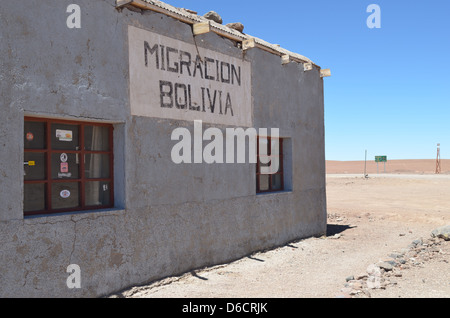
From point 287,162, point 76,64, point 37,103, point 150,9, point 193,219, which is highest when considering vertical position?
point 150,9

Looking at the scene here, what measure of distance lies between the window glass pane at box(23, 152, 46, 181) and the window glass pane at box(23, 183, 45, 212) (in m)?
0.10

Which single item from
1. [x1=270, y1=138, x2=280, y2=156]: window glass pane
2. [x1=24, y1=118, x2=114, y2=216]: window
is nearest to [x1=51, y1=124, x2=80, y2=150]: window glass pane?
[x1=24, y1=118, x2=114, y2=216]: window

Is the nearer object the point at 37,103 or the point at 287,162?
the point at 37,103

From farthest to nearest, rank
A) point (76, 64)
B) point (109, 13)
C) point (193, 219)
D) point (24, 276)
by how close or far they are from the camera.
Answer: point (193, 219) < point (109, 13) < point (76, 64) < point (24, 276)

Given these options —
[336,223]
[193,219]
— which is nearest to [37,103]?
[193,219]

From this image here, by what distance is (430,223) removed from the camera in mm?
12516

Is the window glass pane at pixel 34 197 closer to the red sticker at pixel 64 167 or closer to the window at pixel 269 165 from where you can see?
the red sticker at pixel 64 167

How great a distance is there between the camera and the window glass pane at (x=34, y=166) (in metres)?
4.69

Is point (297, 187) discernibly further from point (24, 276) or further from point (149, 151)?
point (24, 276)

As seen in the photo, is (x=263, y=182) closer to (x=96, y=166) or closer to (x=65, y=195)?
(x=96, y=166)

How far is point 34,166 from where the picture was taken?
4762mm

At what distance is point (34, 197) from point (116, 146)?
1261 millimetres

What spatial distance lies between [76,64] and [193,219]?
2935 mm

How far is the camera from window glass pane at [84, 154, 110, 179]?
5.37m
